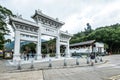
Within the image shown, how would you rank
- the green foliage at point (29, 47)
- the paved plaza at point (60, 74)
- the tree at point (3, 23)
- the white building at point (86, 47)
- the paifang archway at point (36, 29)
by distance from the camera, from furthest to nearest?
the green foliage at point (29, 47), the white building at point (86, 47), the tree at point (3, 23), the paifang archway at point (36, 29), the paved plaza at point (60, 74)

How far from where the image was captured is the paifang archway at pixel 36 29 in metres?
16.8

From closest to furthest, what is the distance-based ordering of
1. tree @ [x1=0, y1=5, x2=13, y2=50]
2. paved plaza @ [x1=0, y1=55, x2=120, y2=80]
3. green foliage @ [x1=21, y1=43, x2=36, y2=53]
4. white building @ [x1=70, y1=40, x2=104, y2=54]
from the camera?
paved plaza @ [x1=0, y1=55, x2=120, y2=80]
tree @ [x1=0, y1=5, x2=13, y2=50]
white building @ [x1=70, y1=40, x2=104, y2=54]
green foliage @ [x1=21, y1=43, x2=36, y2=53]

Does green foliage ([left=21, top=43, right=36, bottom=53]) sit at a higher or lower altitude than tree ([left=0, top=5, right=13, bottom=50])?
lower

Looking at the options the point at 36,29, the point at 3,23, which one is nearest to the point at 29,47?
the point at 3,23

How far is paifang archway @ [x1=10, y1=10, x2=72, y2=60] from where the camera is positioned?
16750 mm

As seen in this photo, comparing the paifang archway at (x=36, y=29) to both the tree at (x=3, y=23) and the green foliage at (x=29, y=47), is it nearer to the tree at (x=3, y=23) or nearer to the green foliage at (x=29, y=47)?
the tree at (x=3, y=23)

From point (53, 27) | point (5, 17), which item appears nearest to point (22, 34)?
point (53, 27)

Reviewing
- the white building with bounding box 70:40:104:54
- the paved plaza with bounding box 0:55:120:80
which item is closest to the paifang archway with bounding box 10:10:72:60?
the paved plaza with bounding box 0:55:120:80

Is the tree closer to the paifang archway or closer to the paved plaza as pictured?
the paifang archway

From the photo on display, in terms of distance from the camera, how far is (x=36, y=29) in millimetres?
19562

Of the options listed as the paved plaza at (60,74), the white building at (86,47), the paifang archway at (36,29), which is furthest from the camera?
the white building at (86,47)

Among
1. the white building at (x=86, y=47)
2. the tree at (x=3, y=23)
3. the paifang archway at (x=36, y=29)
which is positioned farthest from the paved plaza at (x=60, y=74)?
the white building at (x=86, y=47)

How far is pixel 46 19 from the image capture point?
70.0 ft

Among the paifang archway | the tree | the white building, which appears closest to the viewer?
the paifang archway
